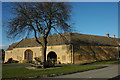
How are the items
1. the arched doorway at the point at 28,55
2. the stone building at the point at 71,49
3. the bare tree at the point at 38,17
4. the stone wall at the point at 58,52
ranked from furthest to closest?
the arched doorway at the point at 28,55
the stone building at the point at 71,49
the stone wall at the point at 58,52
the bare tree at the point at 38,17

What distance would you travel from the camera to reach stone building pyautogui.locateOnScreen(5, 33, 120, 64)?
3142 cm

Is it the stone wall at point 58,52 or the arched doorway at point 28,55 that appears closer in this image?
the stone wall at point 58,52

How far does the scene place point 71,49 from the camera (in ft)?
102

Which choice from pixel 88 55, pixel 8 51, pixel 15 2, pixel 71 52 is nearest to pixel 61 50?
pixel 71 52

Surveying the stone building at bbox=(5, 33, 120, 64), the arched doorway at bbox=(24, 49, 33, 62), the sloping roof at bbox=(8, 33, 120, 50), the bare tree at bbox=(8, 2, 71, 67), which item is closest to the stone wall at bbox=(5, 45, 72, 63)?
the stone building at bbox=(5, 33, 120, 64)

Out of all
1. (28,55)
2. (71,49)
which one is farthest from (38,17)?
(28,55)

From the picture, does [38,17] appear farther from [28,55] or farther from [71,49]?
[28,55]

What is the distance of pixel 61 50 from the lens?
32375 millimetres

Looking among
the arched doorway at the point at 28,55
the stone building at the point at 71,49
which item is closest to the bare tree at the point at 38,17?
the stone building at the point at 71,49

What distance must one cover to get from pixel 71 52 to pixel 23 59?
1487 centimetres

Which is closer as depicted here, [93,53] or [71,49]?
[71,49]

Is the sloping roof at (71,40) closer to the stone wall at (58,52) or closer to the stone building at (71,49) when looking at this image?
the stone building at (71,49)

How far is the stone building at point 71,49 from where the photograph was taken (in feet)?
103

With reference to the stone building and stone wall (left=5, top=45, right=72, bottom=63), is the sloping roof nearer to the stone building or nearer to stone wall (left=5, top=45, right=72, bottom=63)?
the stone building
